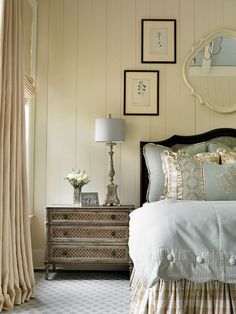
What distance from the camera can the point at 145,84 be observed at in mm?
4410

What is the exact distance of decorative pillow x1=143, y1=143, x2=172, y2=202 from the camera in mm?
3951

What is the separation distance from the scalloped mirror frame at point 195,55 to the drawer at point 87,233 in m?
1.73

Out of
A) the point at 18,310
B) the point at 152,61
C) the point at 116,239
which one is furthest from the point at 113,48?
the point at 18,310

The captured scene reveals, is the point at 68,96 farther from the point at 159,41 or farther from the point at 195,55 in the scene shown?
the point at 195,55

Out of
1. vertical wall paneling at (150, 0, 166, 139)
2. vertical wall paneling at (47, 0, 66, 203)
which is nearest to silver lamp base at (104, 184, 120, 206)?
vertical wall paneling at (47, 0, 66, 203)

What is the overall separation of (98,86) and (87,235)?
1701 mm

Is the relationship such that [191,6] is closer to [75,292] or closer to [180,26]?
[180,26]

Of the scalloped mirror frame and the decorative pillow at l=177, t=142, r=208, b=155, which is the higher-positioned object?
the scalloped mirror frame

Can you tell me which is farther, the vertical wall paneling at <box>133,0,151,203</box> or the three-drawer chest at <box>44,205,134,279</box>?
the vertical wall paneling at <box>133,0,151,203</box>

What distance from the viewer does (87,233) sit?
3.76 metres

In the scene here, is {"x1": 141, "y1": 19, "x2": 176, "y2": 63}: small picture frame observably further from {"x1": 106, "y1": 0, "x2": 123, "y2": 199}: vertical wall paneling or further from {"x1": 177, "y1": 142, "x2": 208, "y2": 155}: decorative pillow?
{"x1": 177, "y1": 142, "x2": 208, "y2": 155}: decorative pillow

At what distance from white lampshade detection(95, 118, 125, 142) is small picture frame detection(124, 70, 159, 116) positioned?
1.56ft

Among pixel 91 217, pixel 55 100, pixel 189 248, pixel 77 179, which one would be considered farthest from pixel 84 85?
pixel 189 248

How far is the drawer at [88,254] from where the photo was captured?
3.73 meters
